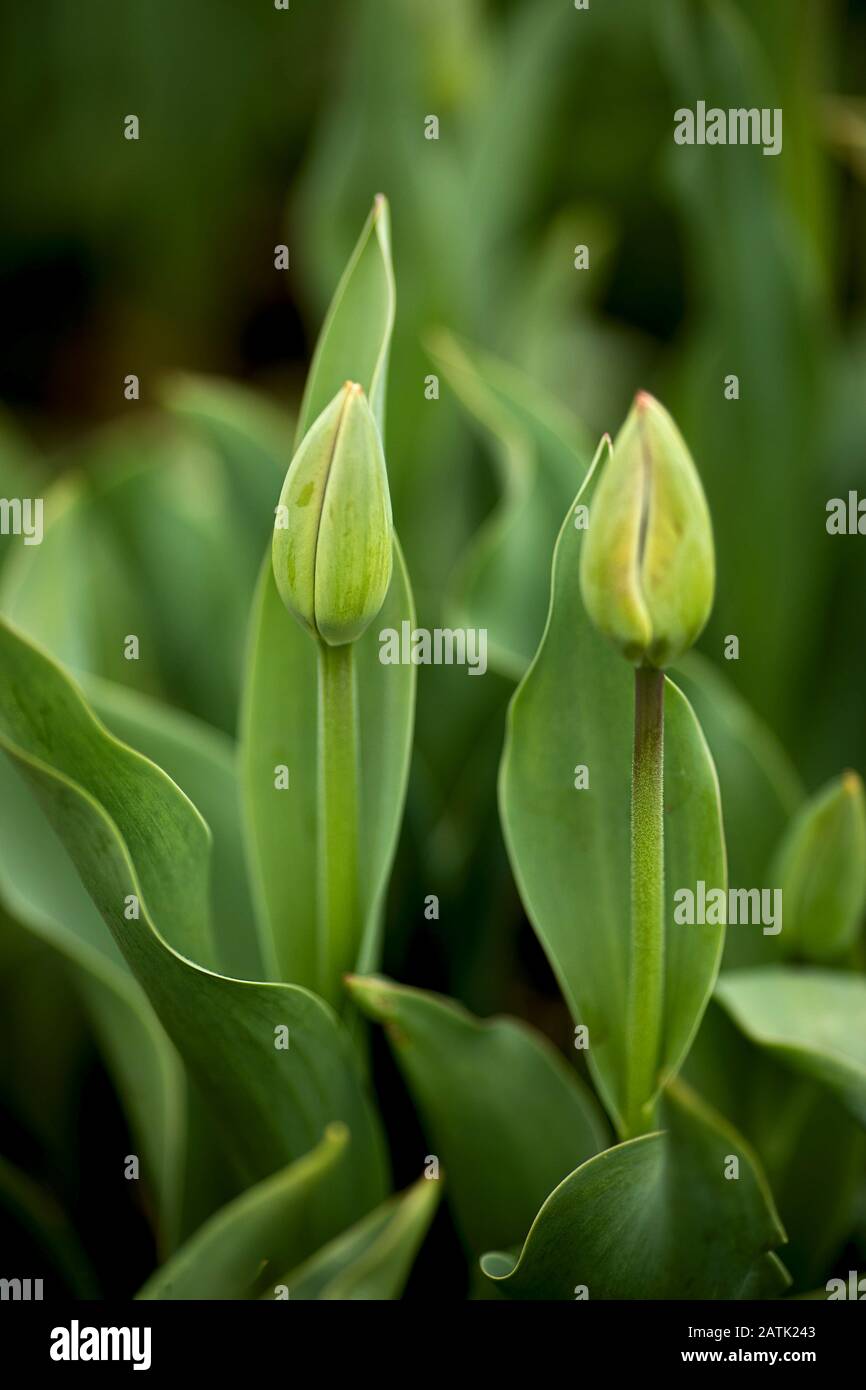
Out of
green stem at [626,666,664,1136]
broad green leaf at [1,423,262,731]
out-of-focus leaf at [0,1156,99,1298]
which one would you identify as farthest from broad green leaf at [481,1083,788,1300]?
broad green leaf at [1,423,262,731]

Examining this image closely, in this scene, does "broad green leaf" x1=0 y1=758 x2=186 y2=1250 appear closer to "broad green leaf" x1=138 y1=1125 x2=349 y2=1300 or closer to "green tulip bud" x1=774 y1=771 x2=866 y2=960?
"broad green leaf" x1=138 y1=1125 x2=349 y2=1300

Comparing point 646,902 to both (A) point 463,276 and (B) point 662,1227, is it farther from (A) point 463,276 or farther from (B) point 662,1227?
(A) point 463,276

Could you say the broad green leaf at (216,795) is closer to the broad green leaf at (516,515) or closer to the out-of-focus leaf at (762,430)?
the broad green leaf at (516,515)

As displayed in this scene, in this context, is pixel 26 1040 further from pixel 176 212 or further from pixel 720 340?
pixel 176 212

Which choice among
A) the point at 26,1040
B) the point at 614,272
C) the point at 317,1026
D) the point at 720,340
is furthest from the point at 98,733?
the point at 614,272

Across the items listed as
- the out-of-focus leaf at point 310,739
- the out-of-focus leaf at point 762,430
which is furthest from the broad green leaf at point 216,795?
the out-of-focus leaf at point 762,430

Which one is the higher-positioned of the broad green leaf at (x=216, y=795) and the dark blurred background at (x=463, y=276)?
the dark blurred background at (x=463, y=276)
